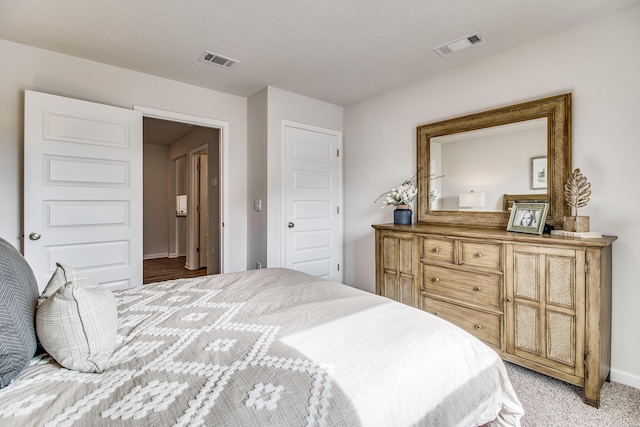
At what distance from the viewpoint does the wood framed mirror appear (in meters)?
2.22

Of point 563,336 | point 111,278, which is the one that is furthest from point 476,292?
point 111,278

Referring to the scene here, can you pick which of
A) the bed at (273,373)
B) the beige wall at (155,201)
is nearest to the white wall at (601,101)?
the bed at (273,373)

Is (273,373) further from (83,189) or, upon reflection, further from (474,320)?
(83,189)

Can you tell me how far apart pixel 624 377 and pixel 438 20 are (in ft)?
8.80

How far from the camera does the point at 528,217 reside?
220 centimetres

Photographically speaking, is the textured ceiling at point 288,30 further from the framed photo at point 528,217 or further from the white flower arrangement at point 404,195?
the framed photo at point 528,217

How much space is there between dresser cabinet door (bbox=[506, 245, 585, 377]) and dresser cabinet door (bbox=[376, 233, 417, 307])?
76 cm

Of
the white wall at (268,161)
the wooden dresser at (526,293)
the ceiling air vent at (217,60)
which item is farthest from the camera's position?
the white wall at (268,161)

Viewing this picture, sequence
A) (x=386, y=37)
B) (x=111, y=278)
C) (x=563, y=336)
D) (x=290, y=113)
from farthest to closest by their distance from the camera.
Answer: (x=290, y=113) < (x=111, y=278) < (x=386, y=37) < (x=563, y=336)

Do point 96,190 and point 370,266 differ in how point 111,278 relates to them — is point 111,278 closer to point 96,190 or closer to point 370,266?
point 96,190

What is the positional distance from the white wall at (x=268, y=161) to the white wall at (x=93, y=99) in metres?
0.15

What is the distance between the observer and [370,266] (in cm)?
367

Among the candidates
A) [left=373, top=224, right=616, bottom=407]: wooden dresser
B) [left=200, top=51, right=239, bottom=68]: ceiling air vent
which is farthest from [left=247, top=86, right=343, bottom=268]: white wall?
[left=373, top=224, right=616, bottom=407]: wooden dresser

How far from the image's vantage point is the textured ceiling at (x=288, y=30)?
197 cm
